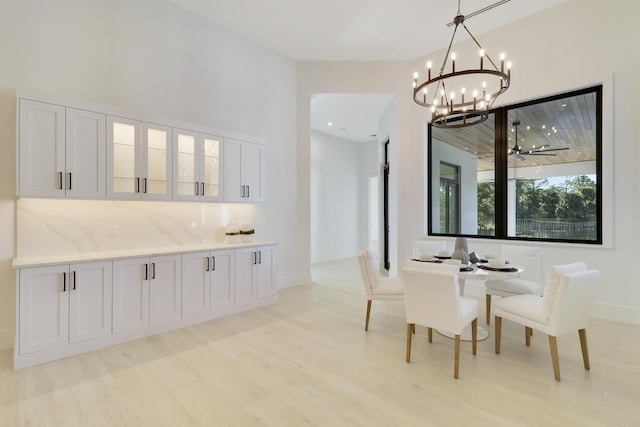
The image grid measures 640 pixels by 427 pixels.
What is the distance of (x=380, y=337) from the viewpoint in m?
3.11

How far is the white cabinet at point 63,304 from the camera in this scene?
97.6 inches

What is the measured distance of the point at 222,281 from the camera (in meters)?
3.73

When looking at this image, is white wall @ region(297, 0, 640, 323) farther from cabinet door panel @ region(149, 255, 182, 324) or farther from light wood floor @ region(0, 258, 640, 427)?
cabinet door panel @ region(149, 255, 182, 324)

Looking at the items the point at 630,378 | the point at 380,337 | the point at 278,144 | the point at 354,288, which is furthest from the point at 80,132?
the point at 630,378

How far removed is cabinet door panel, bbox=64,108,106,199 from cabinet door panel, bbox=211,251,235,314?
137 cm

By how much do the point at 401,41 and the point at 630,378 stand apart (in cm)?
478

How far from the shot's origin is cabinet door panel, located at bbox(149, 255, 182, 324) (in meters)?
3.14

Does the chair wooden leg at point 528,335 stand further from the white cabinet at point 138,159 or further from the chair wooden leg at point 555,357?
the white cabinet at point 138,159

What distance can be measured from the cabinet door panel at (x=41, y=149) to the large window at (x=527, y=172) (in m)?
5.05

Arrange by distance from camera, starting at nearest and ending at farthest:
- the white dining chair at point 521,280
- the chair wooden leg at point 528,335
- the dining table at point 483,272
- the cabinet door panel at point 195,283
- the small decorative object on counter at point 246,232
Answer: the dining table at point 483,272
the chair wooden leg at point 528,335
the white dining chair at point 521,280
the cabinet door panel at point 195,283
the small decorative object on counter at point 246,232

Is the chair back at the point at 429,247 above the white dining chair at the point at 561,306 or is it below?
above

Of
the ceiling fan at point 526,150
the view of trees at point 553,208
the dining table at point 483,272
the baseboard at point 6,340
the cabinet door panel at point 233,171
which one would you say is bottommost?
the baseboard at point 6,340

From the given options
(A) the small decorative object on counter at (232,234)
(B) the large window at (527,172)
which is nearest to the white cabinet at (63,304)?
(A) the small decorative object on counter at (232,234)

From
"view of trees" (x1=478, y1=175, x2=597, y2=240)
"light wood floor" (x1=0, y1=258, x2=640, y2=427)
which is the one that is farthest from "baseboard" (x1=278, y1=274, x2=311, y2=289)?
"view of trees" (x1=478, y1=175, x2=597, y2=240)
